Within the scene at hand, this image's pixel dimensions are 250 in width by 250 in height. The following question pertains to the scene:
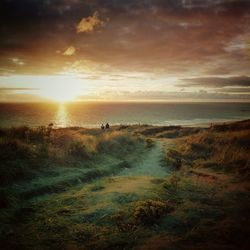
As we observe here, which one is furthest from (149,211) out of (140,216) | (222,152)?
(222,152)

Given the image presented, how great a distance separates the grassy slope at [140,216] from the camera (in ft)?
24.8

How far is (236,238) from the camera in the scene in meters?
7.75

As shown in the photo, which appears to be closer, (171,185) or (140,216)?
(140,216)

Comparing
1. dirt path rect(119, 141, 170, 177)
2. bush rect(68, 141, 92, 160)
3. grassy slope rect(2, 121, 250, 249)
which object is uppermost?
bush rect(68, 141, 92, 160)

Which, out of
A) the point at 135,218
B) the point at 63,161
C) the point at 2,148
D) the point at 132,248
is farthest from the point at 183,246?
the point at 2,148

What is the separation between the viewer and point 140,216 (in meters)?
8.93

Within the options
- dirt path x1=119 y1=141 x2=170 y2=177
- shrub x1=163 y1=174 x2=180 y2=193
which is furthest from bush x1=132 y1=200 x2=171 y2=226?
dirt path x1=119 y1=141 x2=170 y2=177

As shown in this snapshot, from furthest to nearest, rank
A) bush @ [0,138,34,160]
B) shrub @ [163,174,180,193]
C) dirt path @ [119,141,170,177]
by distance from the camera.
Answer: dirt path @ [119,141,170,177]
bush @ [0,138,34,160]
shrub @ [163,174,180,193]

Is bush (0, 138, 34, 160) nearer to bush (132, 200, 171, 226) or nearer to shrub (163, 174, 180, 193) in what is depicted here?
shrub (163, 174, 180, 193)

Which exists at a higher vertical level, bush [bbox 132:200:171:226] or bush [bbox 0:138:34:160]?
bush [bbox 0:138:34:160]

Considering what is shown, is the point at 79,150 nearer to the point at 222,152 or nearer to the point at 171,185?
the point at 171,185

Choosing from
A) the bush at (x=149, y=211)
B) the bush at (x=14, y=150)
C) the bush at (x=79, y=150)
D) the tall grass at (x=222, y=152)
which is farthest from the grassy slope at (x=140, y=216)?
the bush at (x=14, y=150)

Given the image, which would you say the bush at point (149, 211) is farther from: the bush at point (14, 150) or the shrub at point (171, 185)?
the bush at point (14, 150)

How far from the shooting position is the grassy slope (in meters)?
7.55
